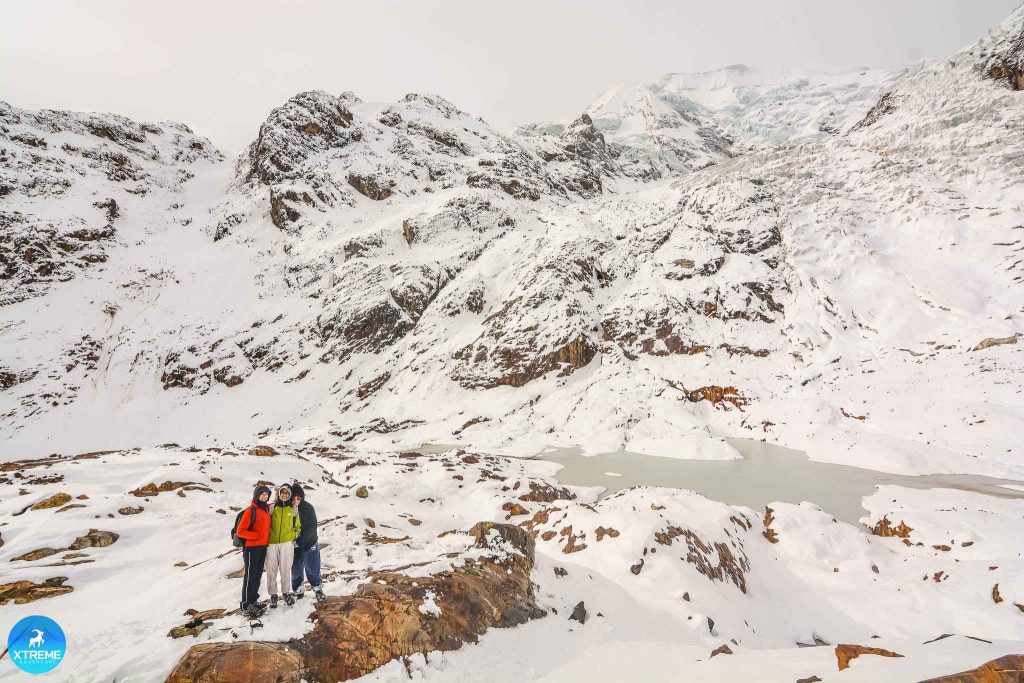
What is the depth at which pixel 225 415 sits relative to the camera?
38.1 m

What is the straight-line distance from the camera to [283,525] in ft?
19.0

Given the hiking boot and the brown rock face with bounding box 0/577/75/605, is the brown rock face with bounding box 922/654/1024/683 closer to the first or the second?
the hiking boot

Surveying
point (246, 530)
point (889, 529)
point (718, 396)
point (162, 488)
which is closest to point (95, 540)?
point (162, 488)

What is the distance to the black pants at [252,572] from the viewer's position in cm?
534

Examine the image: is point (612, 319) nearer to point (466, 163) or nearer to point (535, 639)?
Answer: point (535, 639)

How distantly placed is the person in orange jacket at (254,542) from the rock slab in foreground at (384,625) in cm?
85

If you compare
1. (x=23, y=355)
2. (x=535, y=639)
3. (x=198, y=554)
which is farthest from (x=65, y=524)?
(x=23, y=355)

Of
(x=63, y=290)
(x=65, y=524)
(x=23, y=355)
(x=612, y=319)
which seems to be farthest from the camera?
(x=63, y=290)

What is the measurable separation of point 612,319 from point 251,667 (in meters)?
35.9

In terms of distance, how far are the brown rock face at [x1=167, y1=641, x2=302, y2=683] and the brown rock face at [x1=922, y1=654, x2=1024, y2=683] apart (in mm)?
6022

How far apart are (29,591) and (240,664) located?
583 cm

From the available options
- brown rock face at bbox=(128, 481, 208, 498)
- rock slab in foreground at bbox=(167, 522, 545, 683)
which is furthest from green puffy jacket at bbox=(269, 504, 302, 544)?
brown rock face at bbox=(128, 481, 208, 498)

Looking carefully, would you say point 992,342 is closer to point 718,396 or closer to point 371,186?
point 718,396

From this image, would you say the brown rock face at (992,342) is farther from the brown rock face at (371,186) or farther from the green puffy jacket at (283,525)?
the brown rock face at (371,186)
